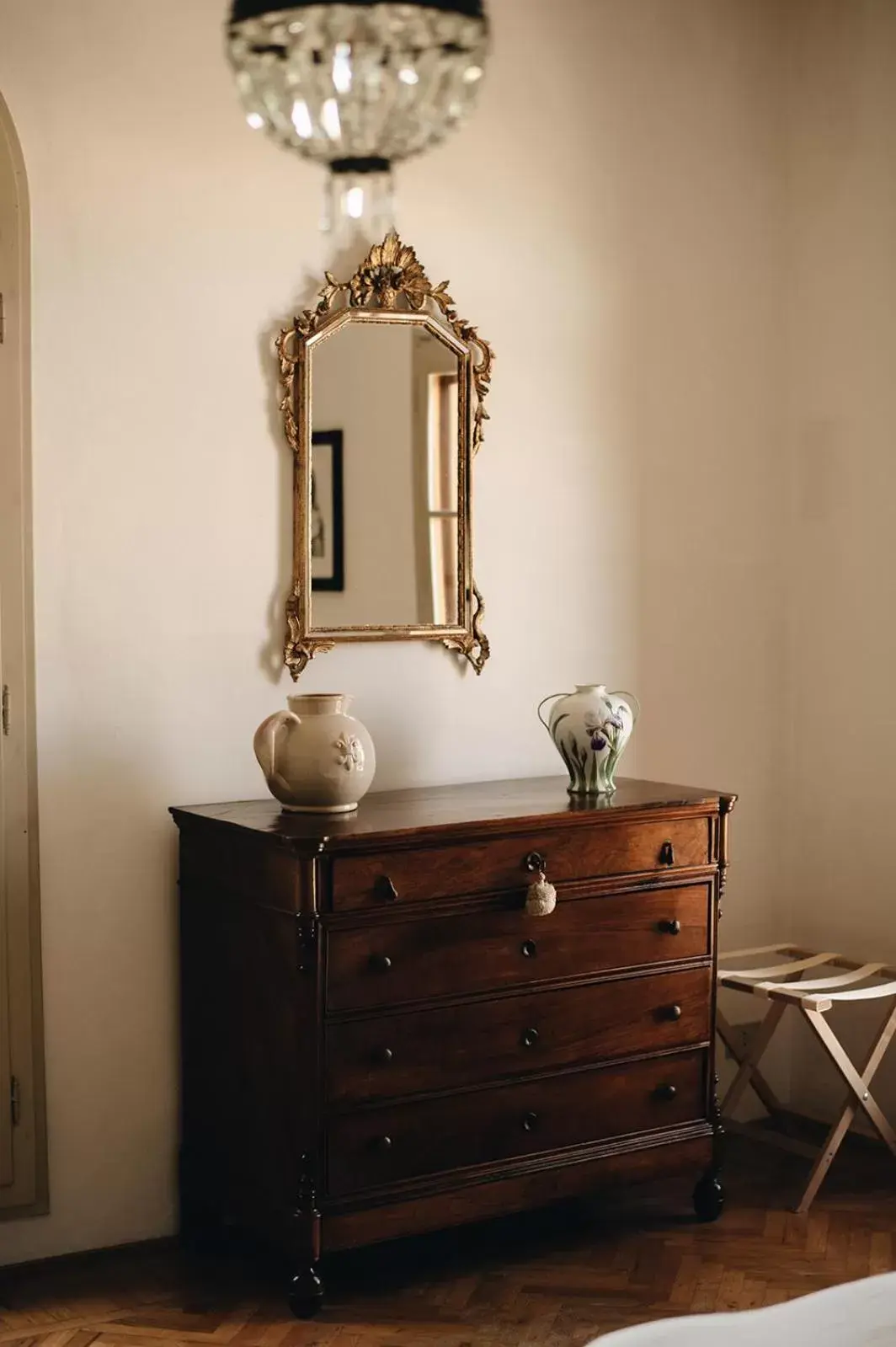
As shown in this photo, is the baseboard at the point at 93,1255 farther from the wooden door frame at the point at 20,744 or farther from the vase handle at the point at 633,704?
the vase handle at the point at 633,704

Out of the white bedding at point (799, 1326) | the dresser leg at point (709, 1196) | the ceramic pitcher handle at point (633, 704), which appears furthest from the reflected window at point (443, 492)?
the white bedding at point (799, 1326)

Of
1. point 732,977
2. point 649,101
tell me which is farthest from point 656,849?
point 649,101

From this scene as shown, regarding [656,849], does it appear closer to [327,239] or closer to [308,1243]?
[308,1243]

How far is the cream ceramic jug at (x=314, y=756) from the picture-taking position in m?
3.29

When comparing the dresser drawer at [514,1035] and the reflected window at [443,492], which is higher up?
the reflected window at [443,492]

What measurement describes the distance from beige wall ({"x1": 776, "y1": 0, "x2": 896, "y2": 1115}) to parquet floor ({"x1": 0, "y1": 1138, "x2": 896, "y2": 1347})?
2.72 feet

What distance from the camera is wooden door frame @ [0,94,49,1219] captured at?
328cm

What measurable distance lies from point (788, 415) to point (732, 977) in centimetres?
166

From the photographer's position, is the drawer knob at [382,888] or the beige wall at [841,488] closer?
the drawer knob at [382,888]

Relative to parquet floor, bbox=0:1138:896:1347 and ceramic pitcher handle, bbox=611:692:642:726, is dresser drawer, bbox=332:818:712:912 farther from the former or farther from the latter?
parquet floor, bbox=0:1138:896:1347

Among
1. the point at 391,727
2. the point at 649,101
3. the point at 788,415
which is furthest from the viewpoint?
the point at 788,415

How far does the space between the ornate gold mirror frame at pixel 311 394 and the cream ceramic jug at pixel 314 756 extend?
13.2 inches

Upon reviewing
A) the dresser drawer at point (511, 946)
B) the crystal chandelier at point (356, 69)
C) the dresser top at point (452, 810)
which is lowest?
the dresser drawer at point (511, 946)

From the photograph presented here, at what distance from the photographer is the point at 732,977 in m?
3.93
